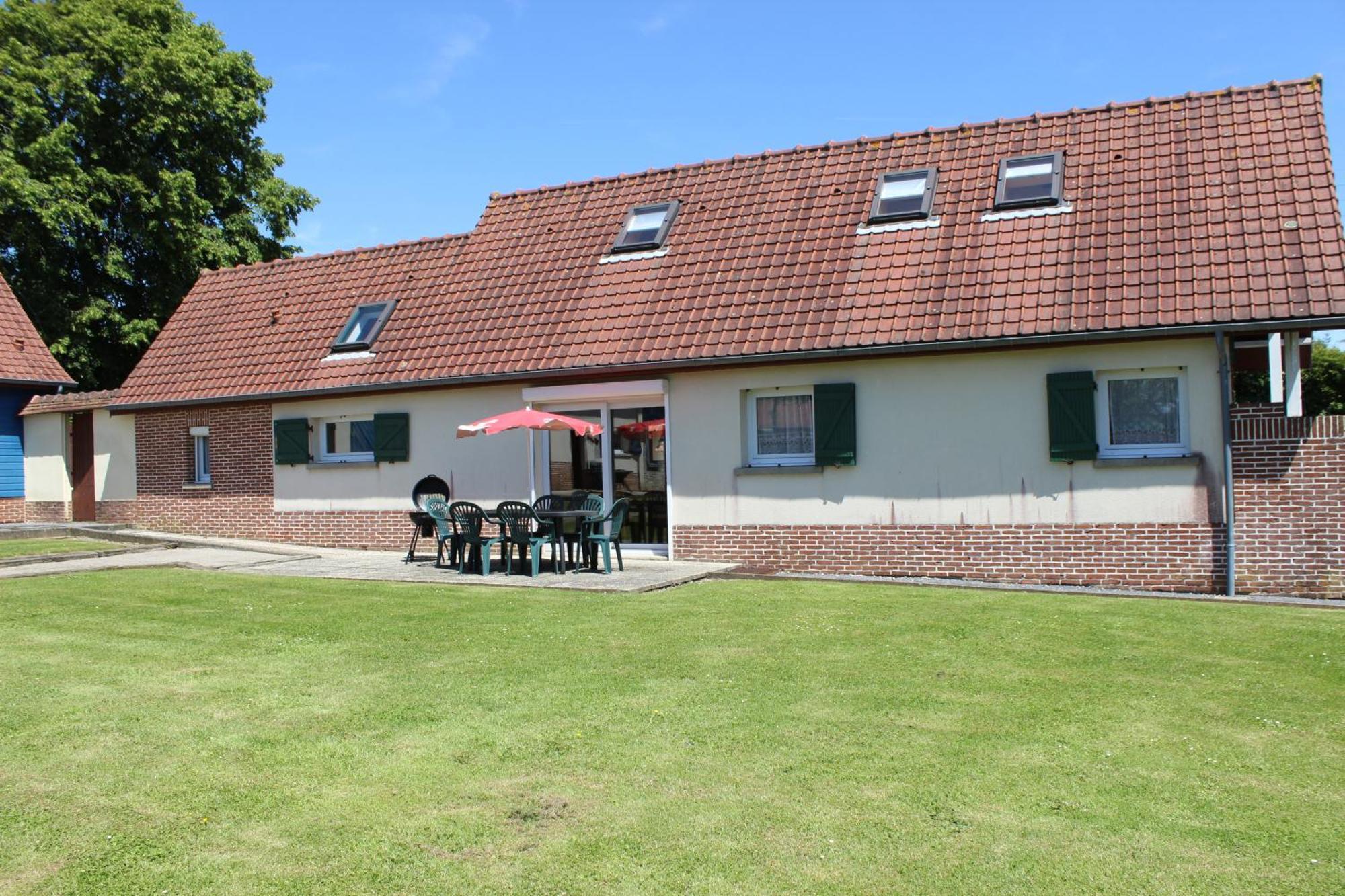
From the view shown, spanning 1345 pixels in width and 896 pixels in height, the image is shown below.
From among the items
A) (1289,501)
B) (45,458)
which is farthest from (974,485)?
(45,458)

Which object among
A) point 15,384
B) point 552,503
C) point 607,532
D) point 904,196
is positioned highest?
point 904,196

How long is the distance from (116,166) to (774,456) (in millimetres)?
21523

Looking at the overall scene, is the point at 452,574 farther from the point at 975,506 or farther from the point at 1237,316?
the point at 1237,316

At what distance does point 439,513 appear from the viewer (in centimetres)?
1440

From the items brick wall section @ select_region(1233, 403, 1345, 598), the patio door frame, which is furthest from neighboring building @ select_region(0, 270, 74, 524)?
brick wall section @ select_region(1233, 403, 1345, 598)

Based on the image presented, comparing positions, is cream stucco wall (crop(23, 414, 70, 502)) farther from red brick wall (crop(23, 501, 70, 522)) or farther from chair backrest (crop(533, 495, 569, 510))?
chair backrest (crop(533, 495, 569, 510))

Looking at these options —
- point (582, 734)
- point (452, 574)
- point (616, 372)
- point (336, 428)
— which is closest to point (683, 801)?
point (582, 734)

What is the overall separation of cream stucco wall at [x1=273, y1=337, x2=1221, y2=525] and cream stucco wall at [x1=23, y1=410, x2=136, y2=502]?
8.34m

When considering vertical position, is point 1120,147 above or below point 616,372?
above

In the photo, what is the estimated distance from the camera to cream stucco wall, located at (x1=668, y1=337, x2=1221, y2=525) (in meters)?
12.5

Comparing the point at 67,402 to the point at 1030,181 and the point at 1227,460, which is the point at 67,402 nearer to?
the point at 1030,181

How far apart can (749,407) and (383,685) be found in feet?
26.9

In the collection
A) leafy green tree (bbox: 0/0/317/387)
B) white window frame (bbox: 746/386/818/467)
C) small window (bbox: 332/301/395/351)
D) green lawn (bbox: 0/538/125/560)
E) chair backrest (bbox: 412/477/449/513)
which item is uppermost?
leafy green tree (bbox: 0/0/317/387)

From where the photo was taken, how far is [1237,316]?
11961 mm
